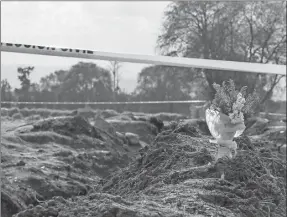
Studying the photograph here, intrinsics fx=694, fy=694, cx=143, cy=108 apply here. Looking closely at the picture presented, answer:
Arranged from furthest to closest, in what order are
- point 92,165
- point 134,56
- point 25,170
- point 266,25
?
1. point 266,25
2. point 92,165
3. point 25,170
4. point 134,56

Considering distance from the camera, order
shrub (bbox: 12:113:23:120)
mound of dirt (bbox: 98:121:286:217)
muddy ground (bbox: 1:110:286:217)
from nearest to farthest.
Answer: muddy ground (bbox: 1:110:286:217), mound of dirt (bbox: 98:121:286:217), shrub (bbox: 12:113:23:120)

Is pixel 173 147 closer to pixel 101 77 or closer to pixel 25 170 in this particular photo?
pixel 25 170

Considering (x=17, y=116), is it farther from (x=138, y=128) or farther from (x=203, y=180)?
(x=203, y=180)

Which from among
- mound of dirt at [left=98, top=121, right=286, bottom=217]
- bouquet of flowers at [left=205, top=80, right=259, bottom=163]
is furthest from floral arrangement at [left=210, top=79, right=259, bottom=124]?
mound of dirt at [left=98, top=121, right=286, bottom=217]

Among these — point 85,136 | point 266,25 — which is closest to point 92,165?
point 85,136

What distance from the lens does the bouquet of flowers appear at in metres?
7.84

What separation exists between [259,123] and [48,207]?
34.5 ft

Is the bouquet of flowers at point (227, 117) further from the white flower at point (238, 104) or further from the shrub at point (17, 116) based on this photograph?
the shrub at point (17, 116)

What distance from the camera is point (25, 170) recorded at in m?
10.9

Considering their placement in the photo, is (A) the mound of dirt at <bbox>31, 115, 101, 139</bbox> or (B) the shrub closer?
(A) the mound of dirt at <bbox>31, 115, 101, 139</bbox>

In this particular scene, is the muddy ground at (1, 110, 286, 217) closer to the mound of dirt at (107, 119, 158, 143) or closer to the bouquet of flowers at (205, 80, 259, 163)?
the mound of dirt at (107, 119, 158, 143)

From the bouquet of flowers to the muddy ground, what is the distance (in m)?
0.23

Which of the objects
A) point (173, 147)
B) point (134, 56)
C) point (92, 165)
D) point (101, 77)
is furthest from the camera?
point (101, 77)

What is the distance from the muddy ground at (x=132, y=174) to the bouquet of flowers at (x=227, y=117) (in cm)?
23
